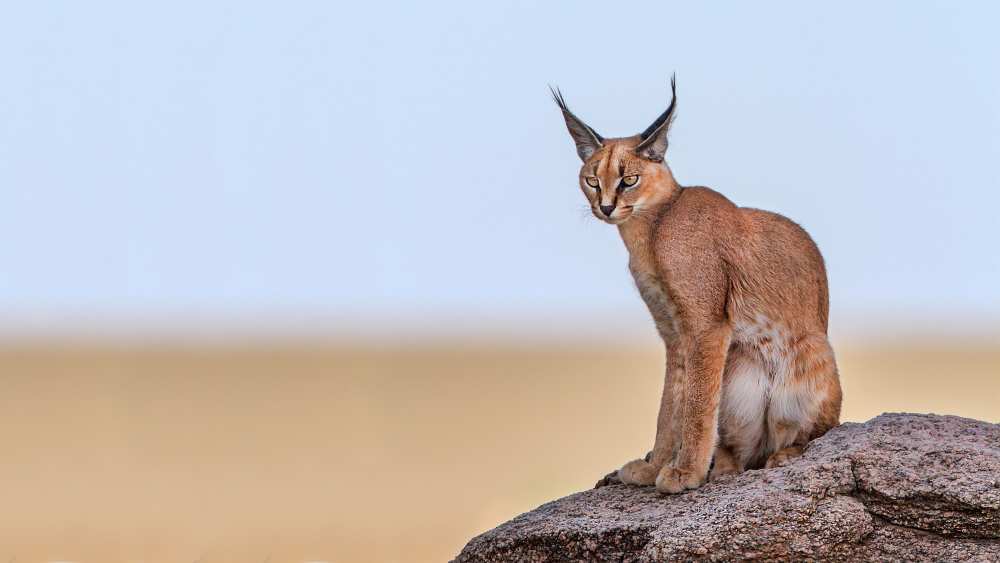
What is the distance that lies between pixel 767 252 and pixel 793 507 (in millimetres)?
1991

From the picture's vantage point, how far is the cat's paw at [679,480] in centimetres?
920

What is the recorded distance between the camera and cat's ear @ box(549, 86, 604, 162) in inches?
376

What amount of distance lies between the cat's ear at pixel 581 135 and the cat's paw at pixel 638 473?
222 cm

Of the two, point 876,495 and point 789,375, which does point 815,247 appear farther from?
point 876,495

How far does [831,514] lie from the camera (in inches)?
325

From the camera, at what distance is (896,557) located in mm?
8258

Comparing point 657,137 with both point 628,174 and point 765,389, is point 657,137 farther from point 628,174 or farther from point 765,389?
point 765,389

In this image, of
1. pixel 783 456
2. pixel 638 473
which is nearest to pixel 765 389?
pixel 783 456

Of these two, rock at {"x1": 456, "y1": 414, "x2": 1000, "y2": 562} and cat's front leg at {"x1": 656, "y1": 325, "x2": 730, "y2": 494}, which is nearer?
rock at {"x1": 456, "y1": 414, "x2": 1000, "y2": 562}

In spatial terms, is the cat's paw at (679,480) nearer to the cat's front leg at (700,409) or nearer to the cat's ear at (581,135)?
the cat's front leg at (700,409)

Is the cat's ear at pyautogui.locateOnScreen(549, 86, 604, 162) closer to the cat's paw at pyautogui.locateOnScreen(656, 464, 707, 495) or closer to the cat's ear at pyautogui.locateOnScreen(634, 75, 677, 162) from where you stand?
the cat's ear at pyautogui.locateOnScreen(634, 75, 677, 162)

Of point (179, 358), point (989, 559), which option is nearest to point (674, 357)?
point (989, 559)

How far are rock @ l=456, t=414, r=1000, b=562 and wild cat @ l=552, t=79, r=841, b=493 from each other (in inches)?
16.1

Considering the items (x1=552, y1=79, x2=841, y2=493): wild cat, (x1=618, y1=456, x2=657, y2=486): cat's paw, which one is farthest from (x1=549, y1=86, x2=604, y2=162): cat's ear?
(x1=618, y1=456, x2=657, y2=486): cat's paw
